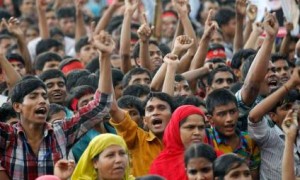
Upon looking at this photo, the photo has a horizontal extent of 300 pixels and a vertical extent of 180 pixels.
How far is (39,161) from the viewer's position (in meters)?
9.21

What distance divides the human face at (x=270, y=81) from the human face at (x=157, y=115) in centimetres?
96

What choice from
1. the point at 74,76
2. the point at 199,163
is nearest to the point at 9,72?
Answer: the point at 74,76

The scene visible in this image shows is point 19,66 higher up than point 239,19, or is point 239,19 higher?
point 239,19

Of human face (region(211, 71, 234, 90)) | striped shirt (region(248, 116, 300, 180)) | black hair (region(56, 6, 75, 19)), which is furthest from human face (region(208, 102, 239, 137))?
black hair (region(56, 6, 75, 19))

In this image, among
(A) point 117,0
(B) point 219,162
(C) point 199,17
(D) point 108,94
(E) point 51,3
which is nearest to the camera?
(B) point 219,162

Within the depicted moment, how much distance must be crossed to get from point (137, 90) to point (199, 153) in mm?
2260

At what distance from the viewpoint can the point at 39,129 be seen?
9320mm

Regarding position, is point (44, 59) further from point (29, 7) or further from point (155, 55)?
point (29, 7)

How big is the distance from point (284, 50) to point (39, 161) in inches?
183

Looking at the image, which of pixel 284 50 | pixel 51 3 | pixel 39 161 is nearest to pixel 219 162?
pixel 39 161

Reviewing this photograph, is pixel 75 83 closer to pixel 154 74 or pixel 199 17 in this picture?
pixel 154 74

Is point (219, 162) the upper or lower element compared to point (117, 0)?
lower

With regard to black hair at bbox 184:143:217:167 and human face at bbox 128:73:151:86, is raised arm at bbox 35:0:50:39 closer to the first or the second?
human face at bbox 128:73:151:86

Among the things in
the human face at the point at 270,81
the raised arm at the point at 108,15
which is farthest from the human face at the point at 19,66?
the human face at the point at 270,81
